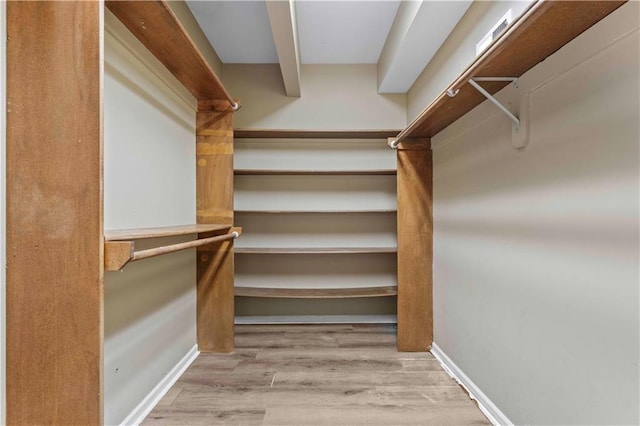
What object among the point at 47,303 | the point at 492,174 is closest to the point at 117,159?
the point at 47,303

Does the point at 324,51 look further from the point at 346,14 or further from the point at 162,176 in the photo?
the point at 162,176

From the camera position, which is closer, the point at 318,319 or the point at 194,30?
the point at 194,30

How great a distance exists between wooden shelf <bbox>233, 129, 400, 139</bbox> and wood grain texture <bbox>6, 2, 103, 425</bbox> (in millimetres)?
1572

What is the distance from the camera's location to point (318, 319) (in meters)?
2.84

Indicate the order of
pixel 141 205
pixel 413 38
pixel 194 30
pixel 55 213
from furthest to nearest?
pixel 194 30 → pixel 413 38 → pixel 141 205 → pixel 55 213

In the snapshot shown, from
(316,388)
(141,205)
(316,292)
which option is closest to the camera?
(141,205)

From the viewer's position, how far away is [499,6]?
1384 millimetres

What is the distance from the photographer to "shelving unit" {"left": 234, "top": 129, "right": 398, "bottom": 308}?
2.80m

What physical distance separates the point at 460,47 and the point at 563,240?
4.10 feet

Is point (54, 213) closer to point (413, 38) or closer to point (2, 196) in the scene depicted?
point (2, 196)

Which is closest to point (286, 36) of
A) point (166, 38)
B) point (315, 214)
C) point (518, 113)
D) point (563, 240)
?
point (166, 38)

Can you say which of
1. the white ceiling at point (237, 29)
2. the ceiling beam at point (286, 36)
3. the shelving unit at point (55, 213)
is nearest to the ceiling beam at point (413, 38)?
the ceiling beam at point (286, 36)

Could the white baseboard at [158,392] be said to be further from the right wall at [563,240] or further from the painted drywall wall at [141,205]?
the right wall at [563,240]

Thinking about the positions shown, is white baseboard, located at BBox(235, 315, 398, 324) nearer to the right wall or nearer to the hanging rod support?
the right wall
